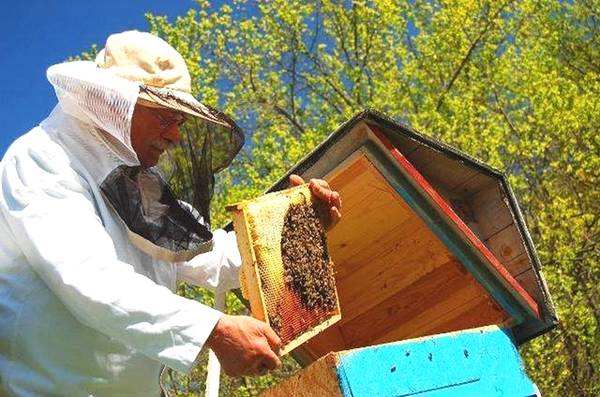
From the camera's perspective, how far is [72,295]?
2309 mm

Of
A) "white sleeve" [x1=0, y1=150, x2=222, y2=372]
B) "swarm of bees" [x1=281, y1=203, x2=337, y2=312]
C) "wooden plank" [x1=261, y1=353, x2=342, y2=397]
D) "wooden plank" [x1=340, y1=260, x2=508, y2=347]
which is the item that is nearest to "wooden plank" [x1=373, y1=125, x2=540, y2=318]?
"wooden plank" [x1=340, y1=260, x2=508, y2=347]

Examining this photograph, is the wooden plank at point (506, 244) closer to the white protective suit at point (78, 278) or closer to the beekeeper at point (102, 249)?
the beekeeper at point (102, 249)

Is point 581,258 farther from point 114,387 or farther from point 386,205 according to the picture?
point 114,387

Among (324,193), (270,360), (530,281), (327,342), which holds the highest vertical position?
(270,360)

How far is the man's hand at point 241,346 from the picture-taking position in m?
2.35

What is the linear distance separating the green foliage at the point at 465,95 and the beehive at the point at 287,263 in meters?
8.56

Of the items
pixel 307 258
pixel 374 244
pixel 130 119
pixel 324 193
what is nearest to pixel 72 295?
pixel 130 119

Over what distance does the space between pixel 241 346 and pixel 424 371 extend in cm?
85

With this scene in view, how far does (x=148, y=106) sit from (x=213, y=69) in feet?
51.7

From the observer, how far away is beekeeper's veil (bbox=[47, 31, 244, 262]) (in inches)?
105

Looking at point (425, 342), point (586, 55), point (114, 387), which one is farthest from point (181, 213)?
point (586, 55)

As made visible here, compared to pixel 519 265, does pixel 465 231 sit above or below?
above

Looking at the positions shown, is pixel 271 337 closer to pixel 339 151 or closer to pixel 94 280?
pixel 94 280

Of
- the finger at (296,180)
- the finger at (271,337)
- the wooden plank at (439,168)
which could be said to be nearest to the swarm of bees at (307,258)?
the finger at (296,180)
